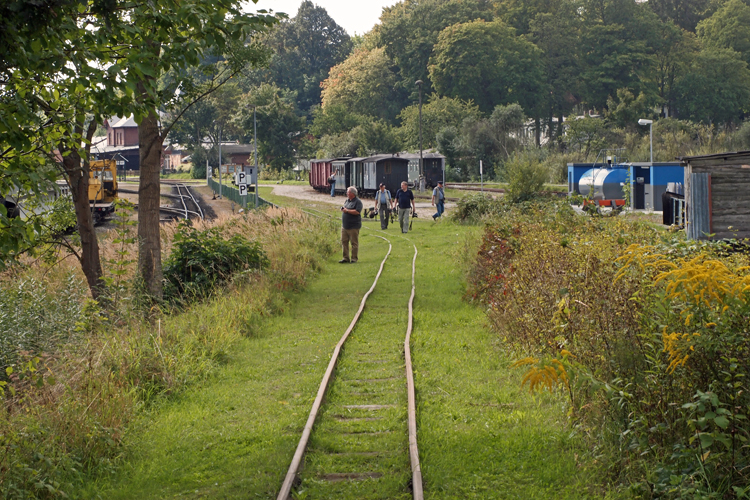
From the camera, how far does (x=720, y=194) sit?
16922 millimetres

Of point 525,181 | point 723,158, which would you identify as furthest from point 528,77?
point 723,158

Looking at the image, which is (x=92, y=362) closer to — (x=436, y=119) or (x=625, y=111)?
(x=436, y=119)

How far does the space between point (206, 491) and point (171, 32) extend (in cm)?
383

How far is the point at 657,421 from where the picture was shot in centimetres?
530

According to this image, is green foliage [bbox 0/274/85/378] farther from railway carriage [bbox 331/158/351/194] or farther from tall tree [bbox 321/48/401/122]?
tall tree [bbox 321/48/401/122]

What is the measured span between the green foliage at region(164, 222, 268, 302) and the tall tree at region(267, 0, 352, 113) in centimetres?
10312

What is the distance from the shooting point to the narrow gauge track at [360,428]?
18.7 ft

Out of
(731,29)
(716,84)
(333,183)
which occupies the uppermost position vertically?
(731,29)

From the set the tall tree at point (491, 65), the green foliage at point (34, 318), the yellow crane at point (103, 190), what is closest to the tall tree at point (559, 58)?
the tall tree at point (491, 65)

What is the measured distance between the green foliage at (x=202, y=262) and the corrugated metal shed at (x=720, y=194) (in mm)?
9726

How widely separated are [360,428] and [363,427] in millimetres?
34

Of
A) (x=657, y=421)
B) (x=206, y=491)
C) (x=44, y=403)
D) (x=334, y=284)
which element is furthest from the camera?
(x=334, y=284)

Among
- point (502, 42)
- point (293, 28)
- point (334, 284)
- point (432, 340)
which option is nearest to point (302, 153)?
point (502, 42)

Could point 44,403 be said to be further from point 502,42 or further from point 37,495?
point 502,42
